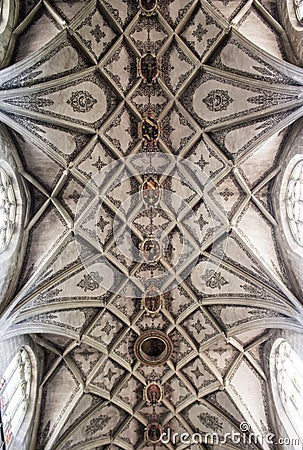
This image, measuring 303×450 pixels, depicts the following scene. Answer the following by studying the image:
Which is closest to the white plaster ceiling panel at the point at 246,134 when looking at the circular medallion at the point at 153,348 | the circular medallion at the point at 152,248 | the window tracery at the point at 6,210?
the circular medallion at the point at 152,248

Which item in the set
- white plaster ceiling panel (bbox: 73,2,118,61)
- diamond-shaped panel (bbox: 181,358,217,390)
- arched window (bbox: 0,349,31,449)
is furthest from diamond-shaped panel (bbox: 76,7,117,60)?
diamond-shaped panel (bbox: 181,358,217,390)

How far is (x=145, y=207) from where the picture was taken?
1689 cm

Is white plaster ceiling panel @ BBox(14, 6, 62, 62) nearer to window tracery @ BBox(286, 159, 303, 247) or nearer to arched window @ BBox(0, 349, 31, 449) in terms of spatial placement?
window tracery @ BBox(286, 159, 303, 247)

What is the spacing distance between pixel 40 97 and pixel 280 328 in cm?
1073

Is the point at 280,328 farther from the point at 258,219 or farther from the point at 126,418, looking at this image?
the point at 126,418

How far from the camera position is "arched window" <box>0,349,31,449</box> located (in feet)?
44.7

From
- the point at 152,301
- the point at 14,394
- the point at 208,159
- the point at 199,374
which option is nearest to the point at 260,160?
the point at 208,159

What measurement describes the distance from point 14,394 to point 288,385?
29.2 ft

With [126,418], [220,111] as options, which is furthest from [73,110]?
[126,418]

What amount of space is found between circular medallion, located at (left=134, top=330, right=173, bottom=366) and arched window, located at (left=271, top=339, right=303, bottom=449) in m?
3.97

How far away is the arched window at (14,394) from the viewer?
1363 cm

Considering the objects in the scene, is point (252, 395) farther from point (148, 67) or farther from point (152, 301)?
point (148, 67)

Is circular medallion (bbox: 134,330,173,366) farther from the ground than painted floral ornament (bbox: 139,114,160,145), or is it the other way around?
painted floral ornament (bbox: 139,114,160,145)

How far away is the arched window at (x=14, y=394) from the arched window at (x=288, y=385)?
8.67 meters
